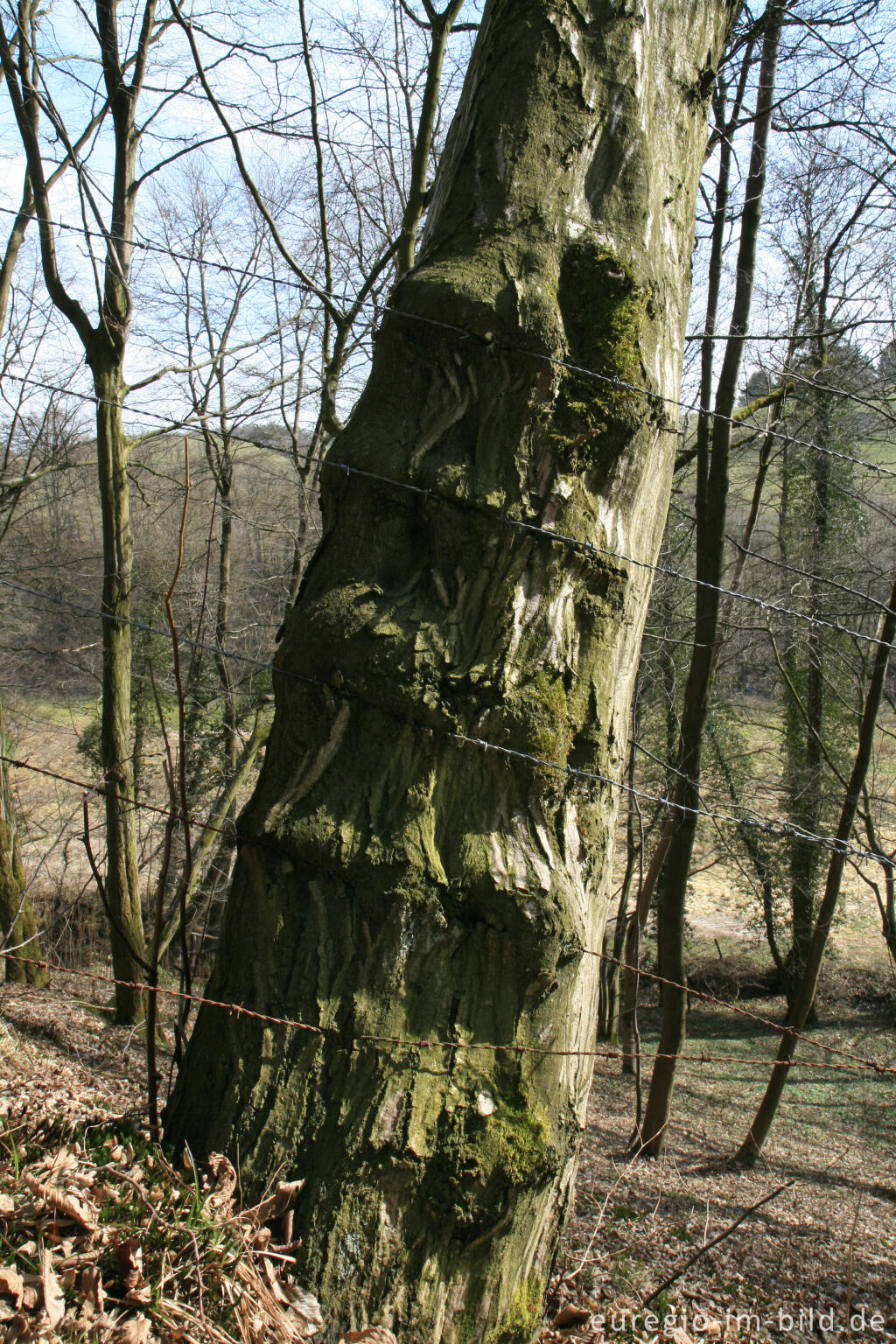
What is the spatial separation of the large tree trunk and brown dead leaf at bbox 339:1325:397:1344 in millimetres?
43

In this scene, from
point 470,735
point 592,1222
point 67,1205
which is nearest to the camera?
point 67,1205

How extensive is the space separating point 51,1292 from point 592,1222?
380cm

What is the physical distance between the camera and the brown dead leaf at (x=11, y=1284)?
1.59 meters

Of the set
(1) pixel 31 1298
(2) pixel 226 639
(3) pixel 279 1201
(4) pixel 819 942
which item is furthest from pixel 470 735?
(2) pixel 226 639

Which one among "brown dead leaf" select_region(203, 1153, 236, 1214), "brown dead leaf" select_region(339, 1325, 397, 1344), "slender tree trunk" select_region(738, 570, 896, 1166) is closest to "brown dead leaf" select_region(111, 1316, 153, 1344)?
"brown dead leaf" select_region(203, 1153, 236, 1214)

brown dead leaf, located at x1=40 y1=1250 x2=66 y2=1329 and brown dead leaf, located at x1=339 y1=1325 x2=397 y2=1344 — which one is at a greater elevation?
brown dead leaf, located at x1=40 y1=1250 x2=66 y2=1329

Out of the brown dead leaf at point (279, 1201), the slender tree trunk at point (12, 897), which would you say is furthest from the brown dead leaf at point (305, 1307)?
the slender tree trunk at point (12, 897)

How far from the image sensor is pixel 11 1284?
1597 mm

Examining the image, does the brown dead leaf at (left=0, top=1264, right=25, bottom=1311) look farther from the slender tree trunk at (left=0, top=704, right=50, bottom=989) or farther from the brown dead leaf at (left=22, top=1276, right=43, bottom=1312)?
the slender tree trunk at (left=0, top=704, right=50, bottom=989)

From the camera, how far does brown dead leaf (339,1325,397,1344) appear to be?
1.80m

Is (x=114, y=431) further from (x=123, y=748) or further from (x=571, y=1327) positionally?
(x=571, y=1327)

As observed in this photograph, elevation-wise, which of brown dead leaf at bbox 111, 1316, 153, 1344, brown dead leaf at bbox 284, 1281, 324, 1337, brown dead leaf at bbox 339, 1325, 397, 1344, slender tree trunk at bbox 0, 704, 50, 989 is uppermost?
brown dead leaf at bbox 111, 1316, 153, 1344

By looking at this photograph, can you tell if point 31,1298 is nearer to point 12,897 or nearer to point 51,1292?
point 51,1292

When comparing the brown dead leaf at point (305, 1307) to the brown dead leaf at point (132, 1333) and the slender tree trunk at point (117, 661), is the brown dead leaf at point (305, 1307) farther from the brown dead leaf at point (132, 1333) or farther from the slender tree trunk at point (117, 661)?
A: the slender tree trunk at point (117, 661)
